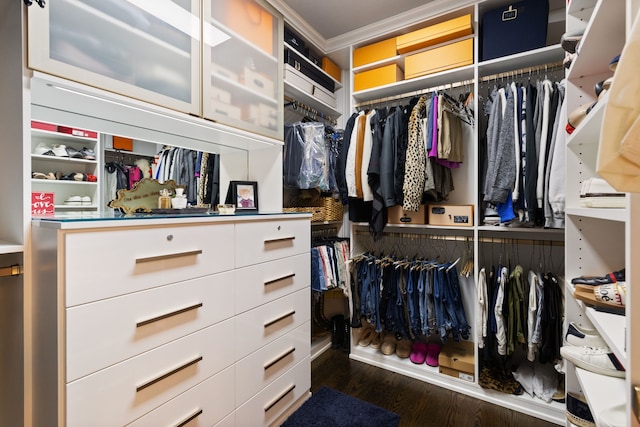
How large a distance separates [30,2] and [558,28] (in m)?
2.71

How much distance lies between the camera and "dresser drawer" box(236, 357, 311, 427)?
1.43 m

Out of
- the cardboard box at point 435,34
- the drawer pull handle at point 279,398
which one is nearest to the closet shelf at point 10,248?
the drawer pull handle at point 279,398

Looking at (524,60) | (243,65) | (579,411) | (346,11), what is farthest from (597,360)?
(346,11)

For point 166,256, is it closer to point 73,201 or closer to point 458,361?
point 73,201

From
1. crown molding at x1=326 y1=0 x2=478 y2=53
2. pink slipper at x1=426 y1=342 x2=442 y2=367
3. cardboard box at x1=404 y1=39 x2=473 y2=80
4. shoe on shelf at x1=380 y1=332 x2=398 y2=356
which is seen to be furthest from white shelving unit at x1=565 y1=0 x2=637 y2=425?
shoe on shelf at x1=380 y1=332 x2=398 y2=356

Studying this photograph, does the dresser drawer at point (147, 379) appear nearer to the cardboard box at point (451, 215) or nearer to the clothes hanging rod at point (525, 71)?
the cardboard box at point (451, 215)

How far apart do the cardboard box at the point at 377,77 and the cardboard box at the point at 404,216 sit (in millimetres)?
958

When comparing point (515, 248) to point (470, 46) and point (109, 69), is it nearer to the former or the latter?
point (470, 46)

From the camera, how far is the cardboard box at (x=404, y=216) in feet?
7.05

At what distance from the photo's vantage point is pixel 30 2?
0.90m

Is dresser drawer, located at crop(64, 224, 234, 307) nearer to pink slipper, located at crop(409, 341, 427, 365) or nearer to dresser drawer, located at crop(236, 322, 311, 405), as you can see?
dresser drawer, located at crop(236, 322, 311, 405)

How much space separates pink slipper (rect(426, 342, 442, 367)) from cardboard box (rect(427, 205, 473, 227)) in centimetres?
97

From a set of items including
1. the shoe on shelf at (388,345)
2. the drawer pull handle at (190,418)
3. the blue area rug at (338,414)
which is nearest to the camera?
the drawer pull handle at (190,418)

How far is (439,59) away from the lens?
200 cm
